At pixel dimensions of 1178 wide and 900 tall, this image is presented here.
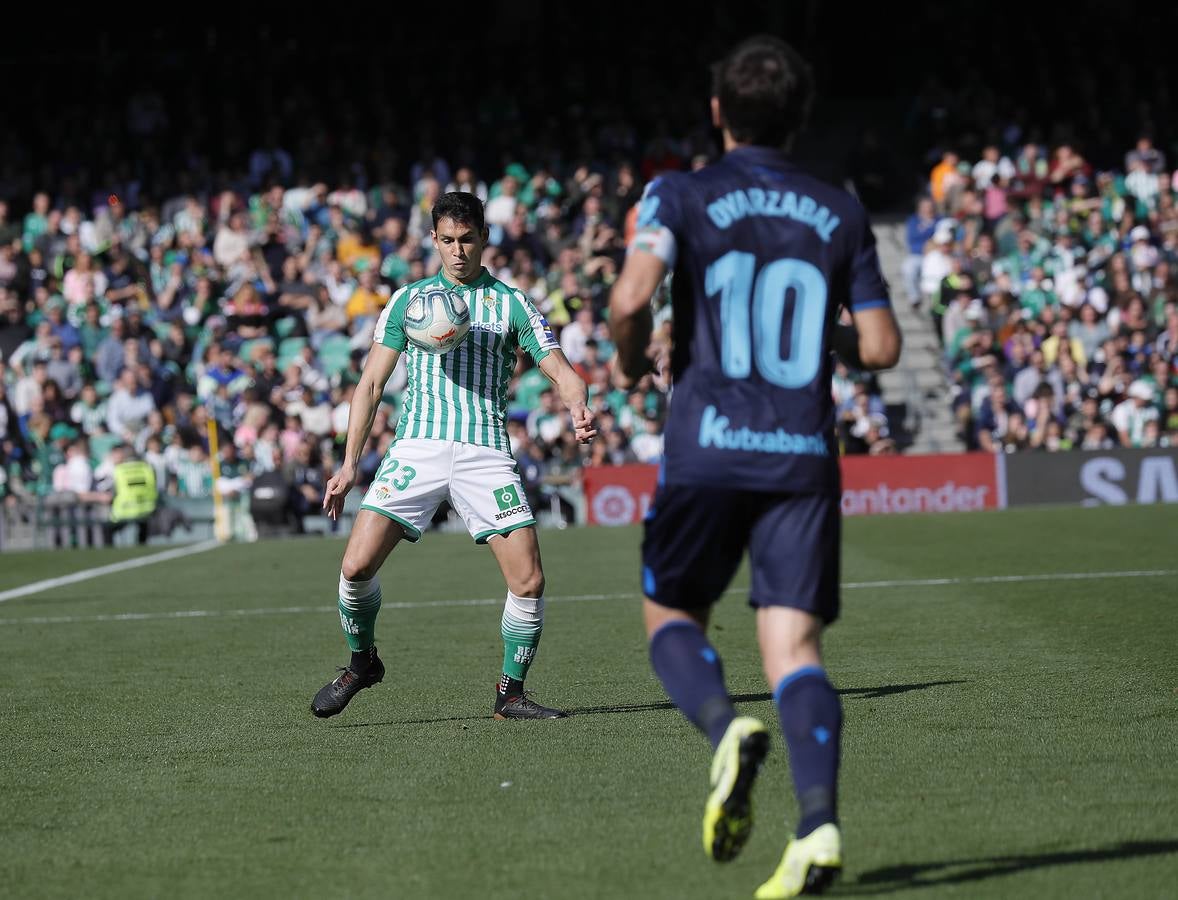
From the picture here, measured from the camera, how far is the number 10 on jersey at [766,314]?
13.9ft

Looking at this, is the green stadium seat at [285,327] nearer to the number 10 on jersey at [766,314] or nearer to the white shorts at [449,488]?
the white shorts at [449,488]

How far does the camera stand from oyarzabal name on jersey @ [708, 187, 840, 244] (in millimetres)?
4238

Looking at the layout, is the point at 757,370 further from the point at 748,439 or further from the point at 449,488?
the point at 449,488

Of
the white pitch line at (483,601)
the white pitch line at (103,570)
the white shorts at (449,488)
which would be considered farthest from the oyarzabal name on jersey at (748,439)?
the white pitch line at (103,570)

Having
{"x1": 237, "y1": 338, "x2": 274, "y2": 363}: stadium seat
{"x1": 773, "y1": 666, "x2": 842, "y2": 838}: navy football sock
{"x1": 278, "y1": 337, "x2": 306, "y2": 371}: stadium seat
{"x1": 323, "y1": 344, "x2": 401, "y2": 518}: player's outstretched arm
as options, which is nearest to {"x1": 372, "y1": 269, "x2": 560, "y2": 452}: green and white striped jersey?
{"x1": 323, "y1": 344, "x2": 401, "y2": 518}: player's outstretched arm

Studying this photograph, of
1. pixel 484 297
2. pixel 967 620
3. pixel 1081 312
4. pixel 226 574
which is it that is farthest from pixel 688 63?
pixel 484 297

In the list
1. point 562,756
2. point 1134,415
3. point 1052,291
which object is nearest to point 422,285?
point 562,756

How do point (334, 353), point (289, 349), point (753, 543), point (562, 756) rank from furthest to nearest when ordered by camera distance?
point (289, 349)
point (334, 353)
point (562, 756)
point (753, 543)

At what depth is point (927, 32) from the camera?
32.5 meters

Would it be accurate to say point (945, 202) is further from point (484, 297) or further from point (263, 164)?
point (484, 297)

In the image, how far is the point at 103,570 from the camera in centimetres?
1741

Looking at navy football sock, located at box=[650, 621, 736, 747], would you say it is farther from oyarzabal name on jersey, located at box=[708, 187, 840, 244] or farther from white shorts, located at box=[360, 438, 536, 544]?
white shorts, located at box=[360, 438, 536, 544]

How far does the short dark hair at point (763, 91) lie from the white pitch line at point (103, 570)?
1134 centimetres

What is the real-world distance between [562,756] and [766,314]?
8.36ft
